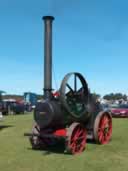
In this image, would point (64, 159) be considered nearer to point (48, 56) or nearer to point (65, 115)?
point (65, 115)

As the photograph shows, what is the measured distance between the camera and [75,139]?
9398 millimetres

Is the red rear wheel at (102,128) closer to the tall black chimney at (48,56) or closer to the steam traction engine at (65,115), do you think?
the steam traction engine at (65,115)

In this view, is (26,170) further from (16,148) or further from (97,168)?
(16,148)

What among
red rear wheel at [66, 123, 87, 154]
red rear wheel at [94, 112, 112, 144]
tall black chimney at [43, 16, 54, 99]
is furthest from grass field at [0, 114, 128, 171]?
tall black chimney at [43, 16, 54, 99]

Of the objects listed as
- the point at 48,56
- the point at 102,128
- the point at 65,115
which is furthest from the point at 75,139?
the point at 48,56

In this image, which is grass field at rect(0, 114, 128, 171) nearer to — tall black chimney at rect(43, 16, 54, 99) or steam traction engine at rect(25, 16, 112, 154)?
steam traction engine at rect(25, 16, 112, 154)

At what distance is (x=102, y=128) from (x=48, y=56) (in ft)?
9.74

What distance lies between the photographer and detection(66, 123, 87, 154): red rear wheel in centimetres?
910

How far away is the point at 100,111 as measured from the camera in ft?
38.1

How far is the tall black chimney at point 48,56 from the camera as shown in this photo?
381 inches

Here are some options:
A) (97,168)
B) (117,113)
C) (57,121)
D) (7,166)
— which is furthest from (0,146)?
(117,113)

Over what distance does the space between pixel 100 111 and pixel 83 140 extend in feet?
6.34

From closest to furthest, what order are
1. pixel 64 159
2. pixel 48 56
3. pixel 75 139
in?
1. pixel 64 159
2. pixel 75 139
3. pixel 48 56

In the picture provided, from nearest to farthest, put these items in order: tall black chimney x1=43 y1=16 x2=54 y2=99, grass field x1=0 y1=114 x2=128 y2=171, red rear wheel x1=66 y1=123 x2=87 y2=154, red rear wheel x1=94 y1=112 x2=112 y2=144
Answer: grass field x1=0 y1=114 x2=128 y2=171, red rear wheel x1=66 y1=123 x2=87 y2=154, tall black chimney x1=43 y1=16 x2=54 y2=99, red rear wheel x1=94 y1=112 x2=112 y2=144
